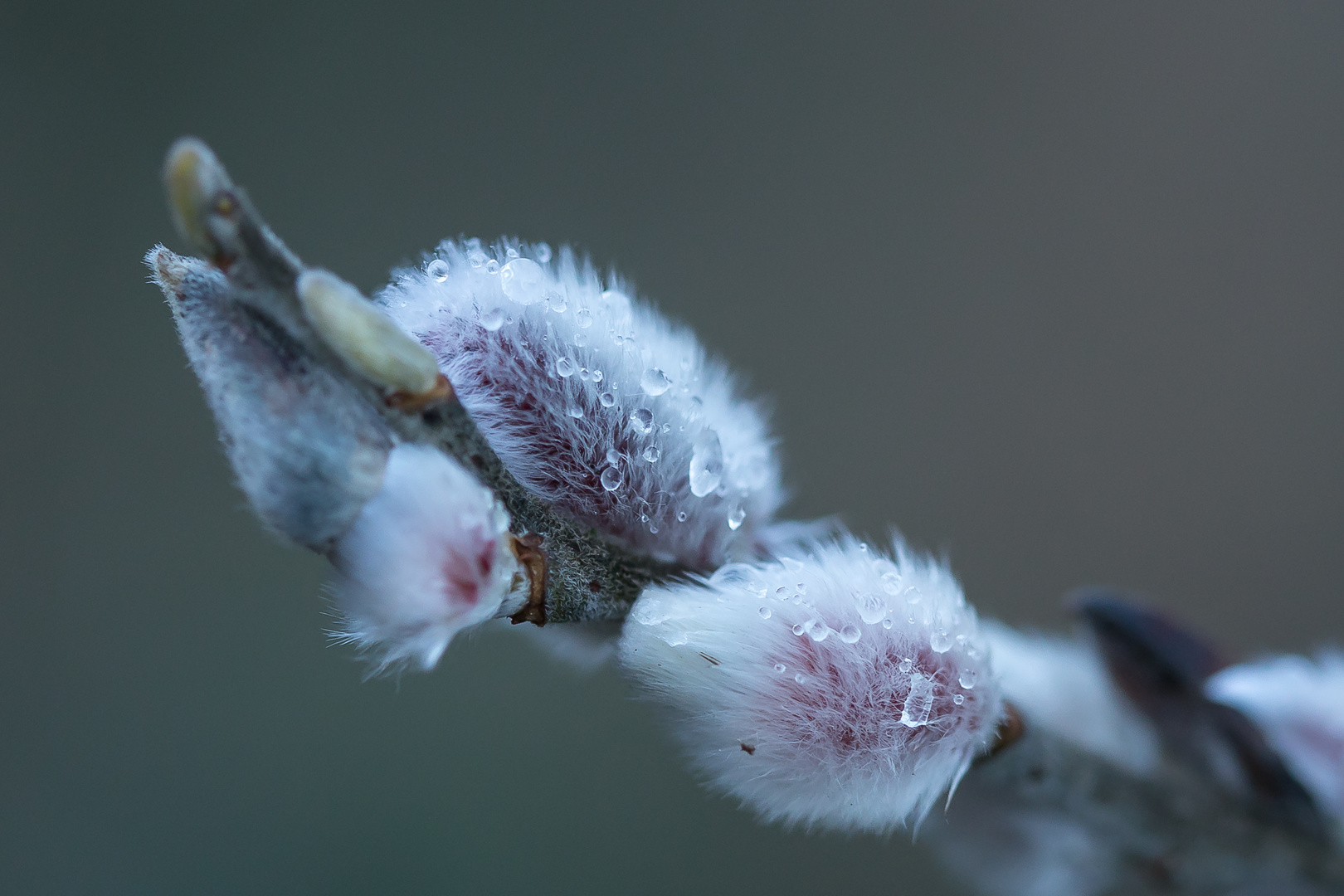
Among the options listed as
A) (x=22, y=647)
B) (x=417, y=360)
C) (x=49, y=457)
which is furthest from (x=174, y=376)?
(x=417, y=360)

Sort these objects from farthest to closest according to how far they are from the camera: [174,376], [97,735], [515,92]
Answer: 1. [515,92]
2. [174,376]
3. [97,735]

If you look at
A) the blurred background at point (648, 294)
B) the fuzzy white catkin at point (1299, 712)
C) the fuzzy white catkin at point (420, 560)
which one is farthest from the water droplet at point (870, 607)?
the blurred background at point (648, 294)

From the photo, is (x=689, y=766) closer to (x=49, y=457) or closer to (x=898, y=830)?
(x=898, y=830)

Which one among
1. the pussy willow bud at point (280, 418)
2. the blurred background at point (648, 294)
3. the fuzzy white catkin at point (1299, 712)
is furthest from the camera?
the blurred background at point (648, 294)

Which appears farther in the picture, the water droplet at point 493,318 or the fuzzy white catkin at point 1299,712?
the fuzzy white catkin at point 1299,712

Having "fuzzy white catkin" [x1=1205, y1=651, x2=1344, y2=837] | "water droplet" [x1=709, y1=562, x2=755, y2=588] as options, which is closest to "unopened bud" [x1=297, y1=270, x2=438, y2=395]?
"water droplet" [x1=709, y1=562, x2=755, y2=588]

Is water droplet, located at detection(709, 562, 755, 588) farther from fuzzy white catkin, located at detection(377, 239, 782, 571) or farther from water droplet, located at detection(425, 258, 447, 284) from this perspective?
water droplet, located at detection(425, 258, 447, 284)

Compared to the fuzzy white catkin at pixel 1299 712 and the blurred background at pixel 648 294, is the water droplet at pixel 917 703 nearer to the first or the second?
the fuzzy white catkin at pixel 1299 712
